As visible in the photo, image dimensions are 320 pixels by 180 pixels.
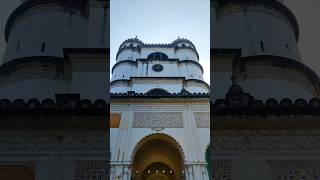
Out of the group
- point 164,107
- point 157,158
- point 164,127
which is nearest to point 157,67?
point 164,107

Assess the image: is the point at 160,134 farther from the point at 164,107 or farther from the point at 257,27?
the point at 257,27

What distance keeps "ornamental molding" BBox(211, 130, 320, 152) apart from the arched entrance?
521cm

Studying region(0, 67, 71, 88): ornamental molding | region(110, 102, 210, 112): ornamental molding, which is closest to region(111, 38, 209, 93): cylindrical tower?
region(110, 102, 210, 112): ornamental molding

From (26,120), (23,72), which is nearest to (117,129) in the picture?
(23,72)

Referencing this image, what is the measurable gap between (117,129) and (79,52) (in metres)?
4.81

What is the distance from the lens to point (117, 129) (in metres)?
8.60

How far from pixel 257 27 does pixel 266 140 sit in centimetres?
210

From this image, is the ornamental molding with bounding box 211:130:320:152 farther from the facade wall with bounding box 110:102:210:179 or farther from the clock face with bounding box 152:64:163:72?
the clock face with bounding box 152:64:163:72

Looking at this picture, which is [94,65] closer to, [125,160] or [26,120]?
[26,120]

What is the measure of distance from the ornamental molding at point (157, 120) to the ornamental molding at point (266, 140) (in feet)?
18.3

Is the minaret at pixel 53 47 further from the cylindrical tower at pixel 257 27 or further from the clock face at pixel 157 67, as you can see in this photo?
the clock face at pixel 157 67

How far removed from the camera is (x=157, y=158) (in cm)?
838

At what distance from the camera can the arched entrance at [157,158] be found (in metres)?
8.28

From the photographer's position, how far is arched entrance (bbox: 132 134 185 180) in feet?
27.2
